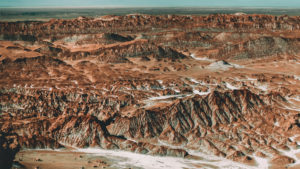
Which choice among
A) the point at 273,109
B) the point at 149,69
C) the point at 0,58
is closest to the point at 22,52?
the point at 0,58

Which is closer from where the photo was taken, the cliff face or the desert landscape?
the cliff face

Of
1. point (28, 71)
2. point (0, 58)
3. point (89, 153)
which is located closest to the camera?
point (89, 153)

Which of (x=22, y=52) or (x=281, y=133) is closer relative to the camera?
(x=281, y=133)

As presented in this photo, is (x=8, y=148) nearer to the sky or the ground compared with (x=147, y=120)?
nearer to the ground

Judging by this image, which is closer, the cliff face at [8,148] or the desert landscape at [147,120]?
the cliff face at [8,148]

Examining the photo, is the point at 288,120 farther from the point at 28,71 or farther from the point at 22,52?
the point at 22,52

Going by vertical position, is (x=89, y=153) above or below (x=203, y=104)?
below

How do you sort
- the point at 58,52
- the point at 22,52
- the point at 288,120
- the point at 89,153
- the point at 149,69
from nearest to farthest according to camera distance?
the point at 89,153
the point at 288,120
the point at 149,69
the point at 22,52
the point at 58,52

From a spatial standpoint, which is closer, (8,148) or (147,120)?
(8,148)

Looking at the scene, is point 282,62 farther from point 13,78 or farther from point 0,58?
point 0,58

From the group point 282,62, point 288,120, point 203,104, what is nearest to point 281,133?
point 288,120
